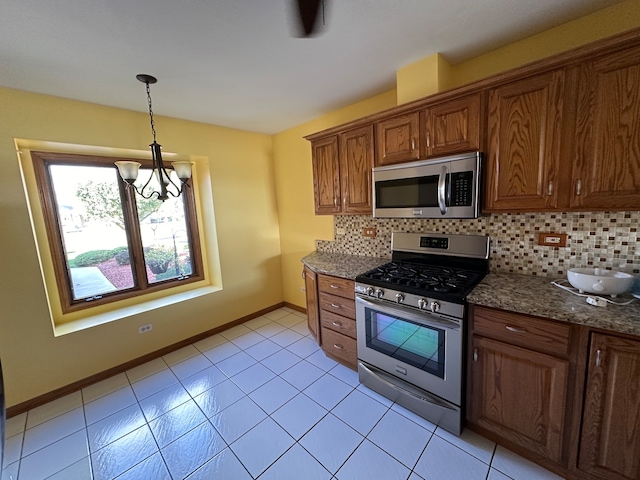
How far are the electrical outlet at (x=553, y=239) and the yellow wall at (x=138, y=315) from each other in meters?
2.91

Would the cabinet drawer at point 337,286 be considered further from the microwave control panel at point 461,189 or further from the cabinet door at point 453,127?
the cabinet door at point 453,127

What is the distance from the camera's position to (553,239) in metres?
1.67

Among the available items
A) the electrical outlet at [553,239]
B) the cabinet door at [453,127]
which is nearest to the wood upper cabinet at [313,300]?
the cabinet door at [453,127]

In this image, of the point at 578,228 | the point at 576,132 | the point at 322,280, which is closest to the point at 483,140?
the point at 576,132

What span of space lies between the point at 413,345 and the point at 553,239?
1135mm

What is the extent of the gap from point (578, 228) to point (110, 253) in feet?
12.7

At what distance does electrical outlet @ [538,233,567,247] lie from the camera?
5.36ft

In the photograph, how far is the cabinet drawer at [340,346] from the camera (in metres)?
2.25

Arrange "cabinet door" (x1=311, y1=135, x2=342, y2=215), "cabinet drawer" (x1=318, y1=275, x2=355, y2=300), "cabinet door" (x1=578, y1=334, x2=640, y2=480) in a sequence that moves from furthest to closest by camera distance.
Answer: "cabinet door" (x1=311, y1=135, x2=342, y2=215), "cabinet drawer" (x1=318, y1=275, x2=355, y2=300), "cabinet door" (x1=578, y1=334, x2=640, y2=480)

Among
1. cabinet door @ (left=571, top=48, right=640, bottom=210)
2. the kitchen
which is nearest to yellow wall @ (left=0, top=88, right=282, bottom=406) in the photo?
the kitchen

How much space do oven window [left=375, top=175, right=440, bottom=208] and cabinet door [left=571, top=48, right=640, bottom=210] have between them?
73 centimetres

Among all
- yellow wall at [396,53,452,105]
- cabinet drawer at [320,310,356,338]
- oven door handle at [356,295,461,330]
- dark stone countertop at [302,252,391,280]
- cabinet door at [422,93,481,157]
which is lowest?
cabinet drawer at [320,310,356,338]

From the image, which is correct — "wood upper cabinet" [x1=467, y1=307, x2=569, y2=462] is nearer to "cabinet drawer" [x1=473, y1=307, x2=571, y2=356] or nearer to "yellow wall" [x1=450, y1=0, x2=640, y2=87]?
"cabinet drawer" [x1=473, y1=307, x2=571, y2=356]

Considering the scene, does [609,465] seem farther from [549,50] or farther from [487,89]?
[549,50]
